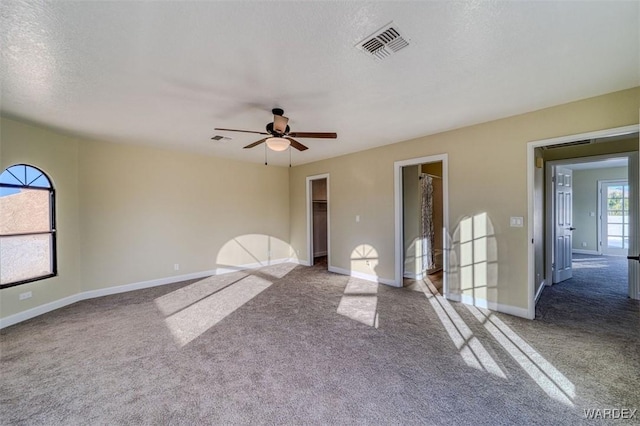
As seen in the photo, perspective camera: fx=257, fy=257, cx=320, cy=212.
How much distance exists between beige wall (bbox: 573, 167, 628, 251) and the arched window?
41.4 feet

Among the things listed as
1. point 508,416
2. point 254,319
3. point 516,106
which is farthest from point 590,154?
point 254,319

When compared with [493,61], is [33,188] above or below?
below

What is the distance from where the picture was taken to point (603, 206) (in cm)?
757

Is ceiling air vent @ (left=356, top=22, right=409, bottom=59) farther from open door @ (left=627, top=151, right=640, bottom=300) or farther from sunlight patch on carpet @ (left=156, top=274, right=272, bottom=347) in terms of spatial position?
open door @ (left=627, top=151, right=640, bottom=300)

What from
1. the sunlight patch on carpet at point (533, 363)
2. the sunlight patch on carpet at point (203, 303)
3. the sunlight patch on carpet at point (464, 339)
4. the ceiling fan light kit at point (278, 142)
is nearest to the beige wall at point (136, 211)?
the sunlight patch on carpet at point (203, 303)

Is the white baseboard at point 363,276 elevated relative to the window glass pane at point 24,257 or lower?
lower

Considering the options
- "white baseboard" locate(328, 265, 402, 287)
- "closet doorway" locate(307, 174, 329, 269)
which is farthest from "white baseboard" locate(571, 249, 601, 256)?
"closet doorway" locate(307, 174, 329, 269)

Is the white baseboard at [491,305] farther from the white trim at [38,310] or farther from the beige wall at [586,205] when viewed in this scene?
the beige wall at [586,205]

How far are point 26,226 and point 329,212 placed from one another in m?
4.84

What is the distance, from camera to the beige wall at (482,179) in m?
2.94

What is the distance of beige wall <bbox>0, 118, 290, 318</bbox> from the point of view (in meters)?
3.73

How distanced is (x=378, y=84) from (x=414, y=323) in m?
2.75

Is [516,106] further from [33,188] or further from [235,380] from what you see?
[33,188]

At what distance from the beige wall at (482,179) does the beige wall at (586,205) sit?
6.93 meters
